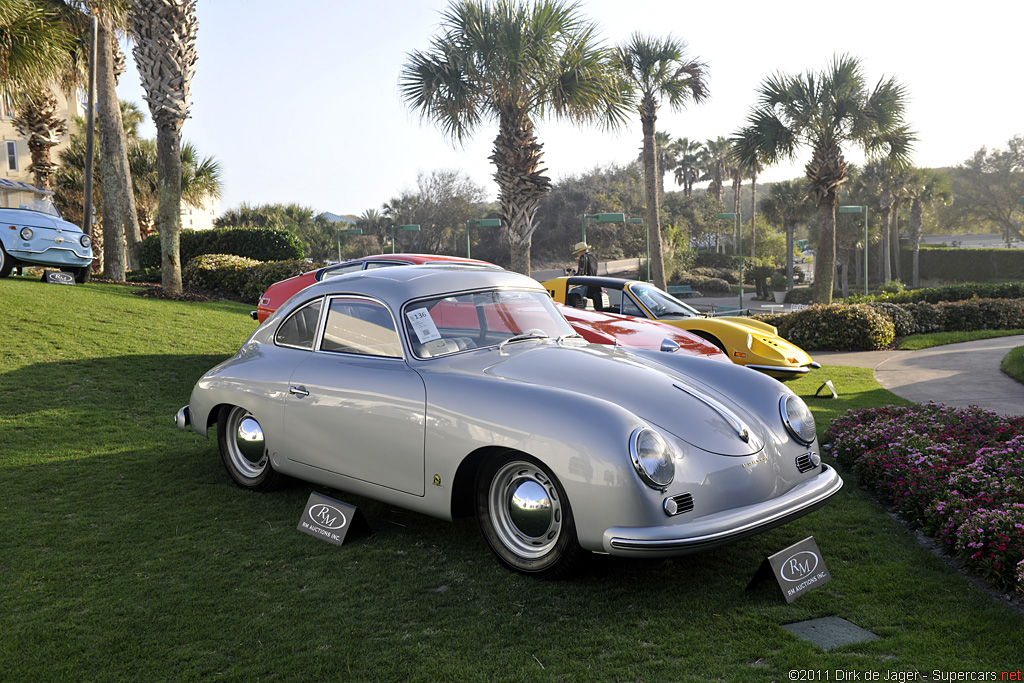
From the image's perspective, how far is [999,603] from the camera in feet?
10.9

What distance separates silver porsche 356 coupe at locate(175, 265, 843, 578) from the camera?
3.20 m

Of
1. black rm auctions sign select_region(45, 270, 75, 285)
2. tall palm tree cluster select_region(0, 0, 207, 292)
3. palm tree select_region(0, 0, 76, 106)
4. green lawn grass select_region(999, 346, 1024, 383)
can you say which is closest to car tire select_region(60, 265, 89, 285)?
black rm auctions sign select_region(45, 270, 75, 285)

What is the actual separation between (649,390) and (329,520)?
6.60ft

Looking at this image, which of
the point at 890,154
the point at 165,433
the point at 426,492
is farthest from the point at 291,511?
the point at 890,154

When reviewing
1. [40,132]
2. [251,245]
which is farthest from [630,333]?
[40,132]

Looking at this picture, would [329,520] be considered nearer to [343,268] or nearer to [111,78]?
[343,268]

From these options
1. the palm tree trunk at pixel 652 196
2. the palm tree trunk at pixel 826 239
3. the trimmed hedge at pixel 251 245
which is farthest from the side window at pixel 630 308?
the trimmed hedge at pixel 251 245

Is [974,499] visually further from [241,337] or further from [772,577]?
[241,337]

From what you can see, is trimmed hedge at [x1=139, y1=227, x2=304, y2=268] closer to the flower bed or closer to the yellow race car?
the yellow race car

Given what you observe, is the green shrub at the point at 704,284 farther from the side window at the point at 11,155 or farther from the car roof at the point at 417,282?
the car roof at the point at 417,282

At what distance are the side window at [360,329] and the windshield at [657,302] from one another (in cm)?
644

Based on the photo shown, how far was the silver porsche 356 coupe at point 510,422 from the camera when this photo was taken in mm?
3195

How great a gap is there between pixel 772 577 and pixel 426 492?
177 cm

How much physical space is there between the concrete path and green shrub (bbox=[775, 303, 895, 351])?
35 centimetres
